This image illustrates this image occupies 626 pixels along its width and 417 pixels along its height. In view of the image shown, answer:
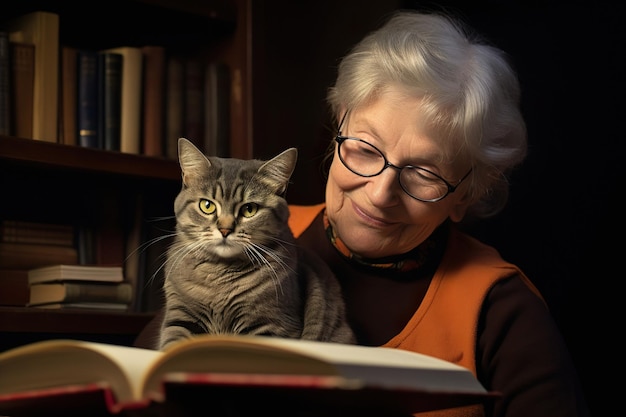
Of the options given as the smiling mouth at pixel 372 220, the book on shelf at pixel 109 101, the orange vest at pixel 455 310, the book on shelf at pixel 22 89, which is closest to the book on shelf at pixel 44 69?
the book on shelf at pixel 22 89

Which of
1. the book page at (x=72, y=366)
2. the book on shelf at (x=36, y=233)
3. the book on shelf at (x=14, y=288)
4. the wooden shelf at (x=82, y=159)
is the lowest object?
the book on shelf at (x=14, y=288)

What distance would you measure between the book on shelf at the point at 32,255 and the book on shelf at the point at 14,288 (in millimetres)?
19

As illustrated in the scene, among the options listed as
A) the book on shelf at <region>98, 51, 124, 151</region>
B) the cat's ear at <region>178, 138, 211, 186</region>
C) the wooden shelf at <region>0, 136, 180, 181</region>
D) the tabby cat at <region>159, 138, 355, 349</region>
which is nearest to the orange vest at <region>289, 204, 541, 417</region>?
the tabby cat at <region>159, 138, 355, 349</region>

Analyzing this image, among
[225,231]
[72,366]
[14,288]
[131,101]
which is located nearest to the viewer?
[72,366]

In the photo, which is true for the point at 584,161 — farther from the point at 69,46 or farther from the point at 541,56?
the point at 69,46

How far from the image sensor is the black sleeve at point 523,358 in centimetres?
123

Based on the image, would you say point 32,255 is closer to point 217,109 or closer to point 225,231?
point 217,109

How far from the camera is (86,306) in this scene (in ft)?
6.02

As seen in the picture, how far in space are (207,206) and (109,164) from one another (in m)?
0.60

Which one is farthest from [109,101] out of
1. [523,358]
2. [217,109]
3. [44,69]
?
[523,358]

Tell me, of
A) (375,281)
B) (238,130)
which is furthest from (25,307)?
(375,281)

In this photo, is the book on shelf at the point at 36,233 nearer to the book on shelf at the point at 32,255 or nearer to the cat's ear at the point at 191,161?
the book on shelf at the point at 32,255

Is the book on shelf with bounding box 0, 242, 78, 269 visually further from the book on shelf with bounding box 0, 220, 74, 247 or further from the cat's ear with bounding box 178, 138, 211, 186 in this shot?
the cat's ear with bounding box 178, 138, 211, 186

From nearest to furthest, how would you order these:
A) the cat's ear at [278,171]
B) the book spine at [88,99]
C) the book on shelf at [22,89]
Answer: the cat's ear at [278,171], the book on shelf at [22,89], the book spine at [88,99]
